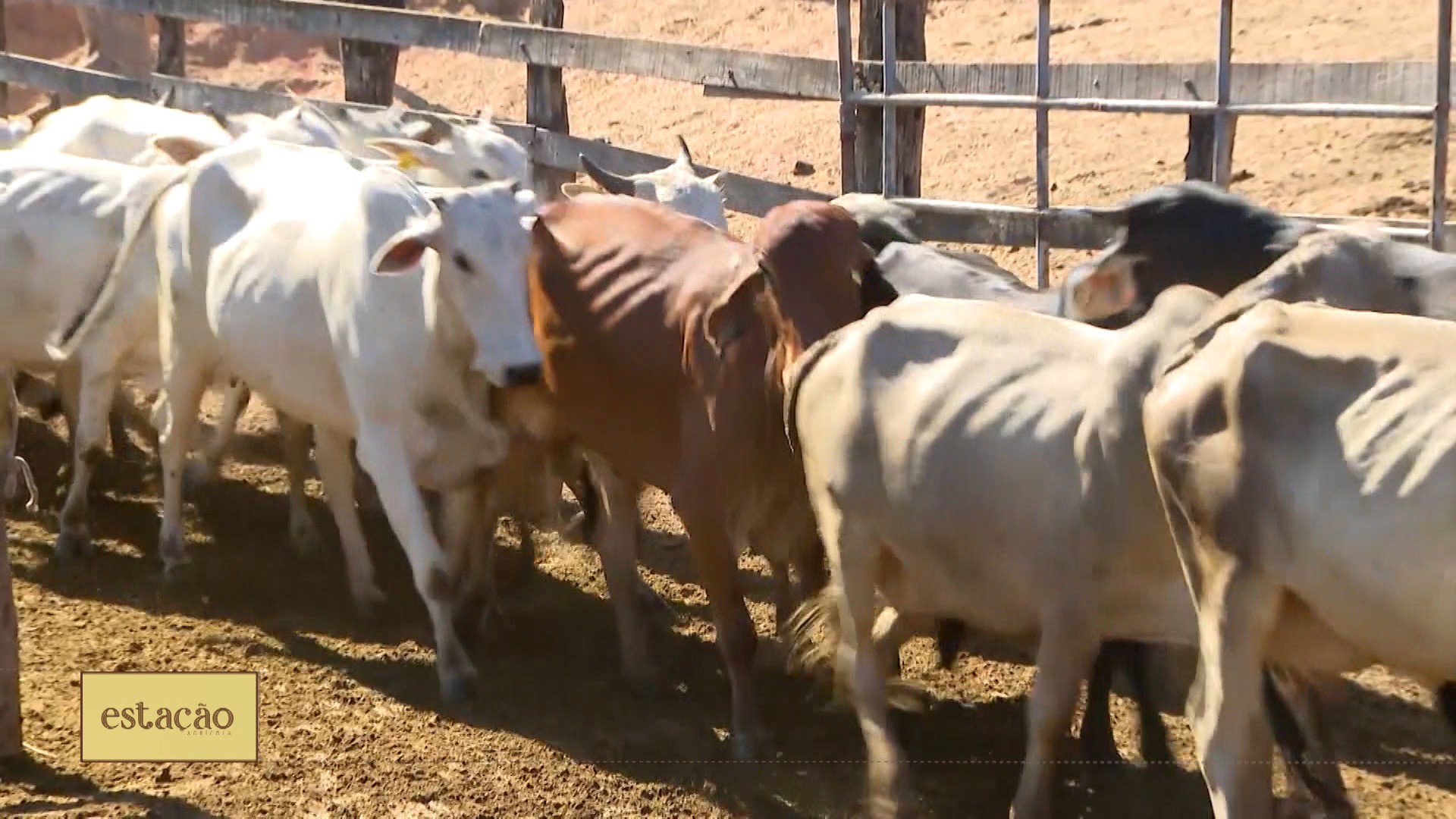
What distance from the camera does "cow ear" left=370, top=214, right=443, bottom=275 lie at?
6.28 metres

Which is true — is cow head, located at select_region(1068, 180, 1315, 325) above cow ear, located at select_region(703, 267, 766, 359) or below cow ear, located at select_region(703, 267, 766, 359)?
above

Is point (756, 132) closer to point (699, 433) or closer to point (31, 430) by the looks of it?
point (31, 430)

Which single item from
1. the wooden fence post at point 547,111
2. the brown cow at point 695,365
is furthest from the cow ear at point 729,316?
the wooden fence post at point 547,111

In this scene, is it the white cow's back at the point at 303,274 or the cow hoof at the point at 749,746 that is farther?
the white cow's back at the point at 303,274

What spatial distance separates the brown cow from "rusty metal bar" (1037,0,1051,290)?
7.03ft

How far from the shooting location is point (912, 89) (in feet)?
28.9

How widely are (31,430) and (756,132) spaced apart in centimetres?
734

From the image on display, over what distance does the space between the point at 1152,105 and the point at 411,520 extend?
3412 mm

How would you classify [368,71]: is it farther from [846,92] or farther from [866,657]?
[866,657]

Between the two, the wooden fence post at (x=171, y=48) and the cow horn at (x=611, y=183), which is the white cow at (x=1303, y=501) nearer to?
the cow horn at (x=611, y=183)

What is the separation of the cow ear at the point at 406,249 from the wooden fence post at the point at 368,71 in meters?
5.47

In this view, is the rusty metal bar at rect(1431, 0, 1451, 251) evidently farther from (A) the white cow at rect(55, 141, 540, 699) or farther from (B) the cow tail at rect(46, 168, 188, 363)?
(B) the cow tail at rect(46, 168, 188, 363)

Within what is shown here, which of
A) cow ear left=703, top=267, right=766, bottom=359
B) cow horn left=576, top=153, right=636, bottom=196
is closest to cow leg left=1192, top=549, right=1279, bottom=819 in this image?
cow ear left=703, top=267, right=766, bottom=359

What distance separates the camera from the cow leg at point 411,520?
6.43 metres
